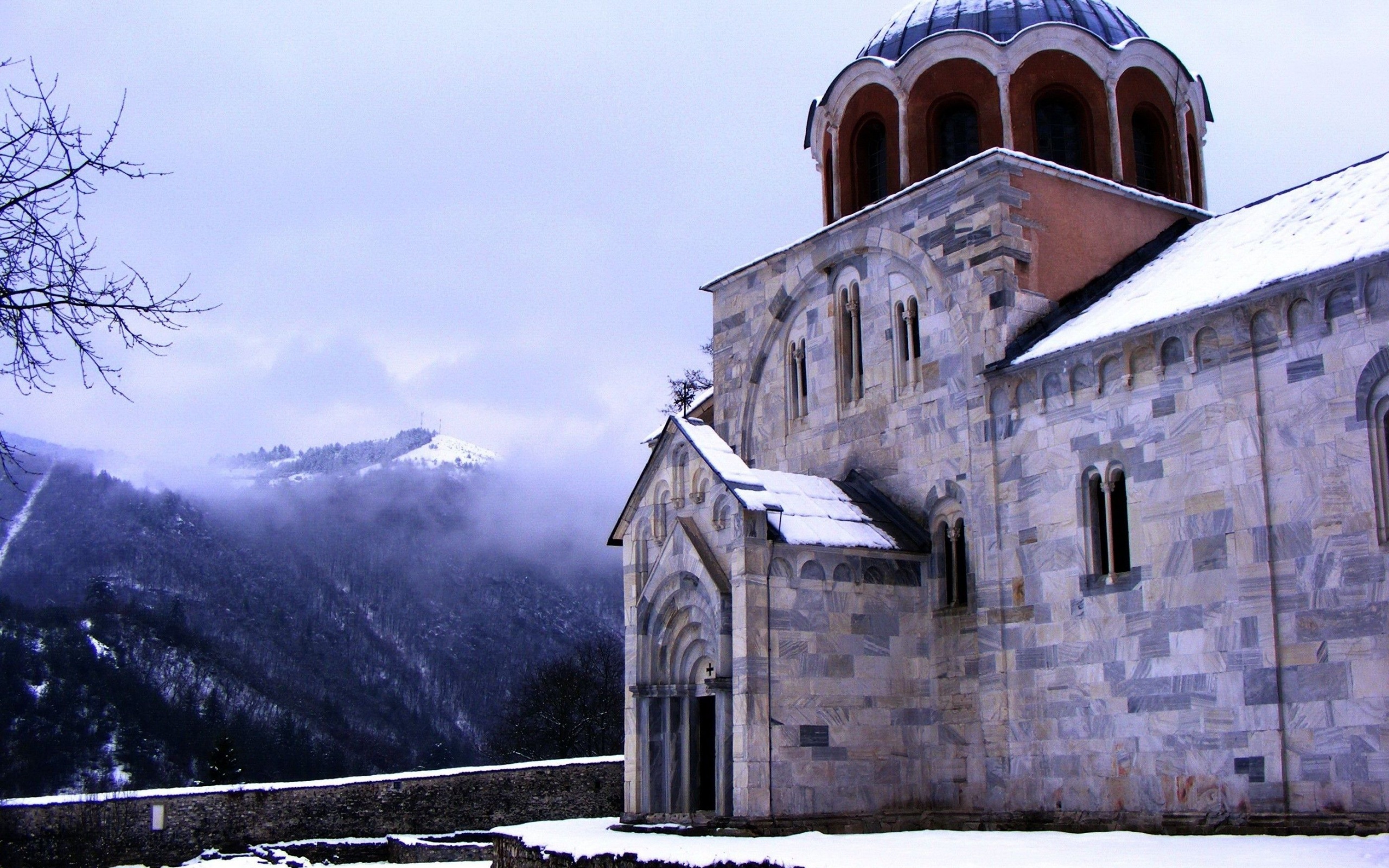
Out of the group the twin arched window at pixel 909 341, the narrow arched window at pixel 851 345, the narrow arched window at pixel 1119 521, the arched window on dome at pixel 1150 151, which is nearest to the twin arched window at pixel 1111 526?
the narrow arched window at pixel 1119 521

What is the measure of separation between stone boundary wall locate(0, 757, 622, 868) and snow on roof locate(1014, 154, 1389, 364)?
15.9 metres

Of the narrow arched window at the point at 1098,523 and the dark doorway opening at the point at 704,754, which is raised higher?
the narrow arched window at the point at 1098,523

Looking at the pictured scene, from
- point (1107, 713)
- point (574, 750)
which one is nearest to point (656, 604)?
point (1107, 713)

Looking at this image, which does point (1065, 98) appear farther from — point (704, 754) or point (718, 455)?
point (704, 754)

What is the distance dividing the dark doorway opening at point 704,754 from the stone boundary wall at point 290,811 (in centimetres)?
1032

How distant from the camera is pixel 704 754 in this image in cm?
1886

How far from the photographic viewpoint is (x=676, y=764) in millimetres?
18641

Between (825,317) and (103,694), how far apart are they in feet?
263

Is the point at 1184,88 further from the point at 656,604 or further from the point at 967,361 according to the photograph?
the point at 656,604

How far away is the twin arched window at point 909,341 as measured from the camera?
62.8 ft

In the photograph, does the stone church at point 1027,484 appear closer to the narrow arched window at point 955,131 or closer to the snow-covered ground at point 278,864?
the narrow arched window at point 955,131

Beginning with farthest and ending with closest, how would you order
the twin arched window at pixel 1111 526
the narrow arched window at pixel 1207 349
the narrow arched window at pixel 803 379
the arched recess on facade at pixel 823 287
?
the narrow arched window at pixel 803 379
the arched recess on facade at pixel 823 287
the twin arched window at pixel 1111 526
the narrow arched window at pixel 1207 349

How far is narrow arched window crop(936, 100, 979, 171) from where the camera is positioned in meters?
20.7

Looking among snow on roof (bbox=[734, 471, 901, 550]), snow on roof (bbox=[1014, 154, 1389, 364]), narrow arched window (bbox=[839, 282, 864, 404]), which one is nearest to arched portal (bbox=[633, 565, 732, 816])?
snow on roof (bbox=[734, 471, 901, 550])
